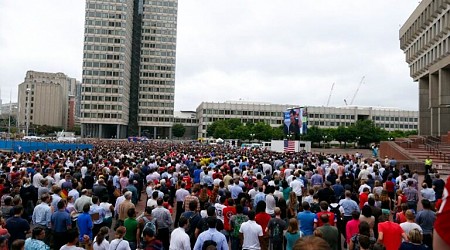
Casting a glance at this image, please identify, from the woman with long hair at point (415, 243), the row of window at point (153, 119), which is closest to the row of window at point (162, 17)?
the row of window at point (153, 119)

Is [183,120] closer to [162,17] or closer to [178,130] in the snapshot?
Answer: [178,130]

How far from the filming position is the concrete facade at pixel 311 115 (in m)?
147

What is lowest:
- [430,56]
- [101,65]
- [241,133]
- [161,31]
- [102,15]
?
[241,133]

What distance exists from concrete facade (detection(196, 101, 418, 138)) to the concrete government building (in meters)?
85.3

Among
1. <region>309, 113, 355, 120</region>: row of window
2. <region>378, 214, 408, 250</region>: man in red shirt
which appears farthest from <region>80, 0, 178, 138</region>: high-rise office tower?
<region>378, 214, 408, 250</region>: man in red shirt

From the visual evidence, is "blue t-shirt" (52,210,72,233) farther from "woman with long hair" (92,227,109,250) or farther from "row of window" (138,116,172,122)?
"row of window" (138,116,172,122)

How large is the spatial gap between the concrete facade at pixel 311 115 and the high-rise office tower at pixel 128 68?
49.5 ft

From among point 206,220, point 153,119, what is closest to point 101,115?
point 153,119

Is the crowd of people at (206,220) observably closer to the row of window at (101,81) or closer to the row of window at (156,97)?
the row of window at (101,81)

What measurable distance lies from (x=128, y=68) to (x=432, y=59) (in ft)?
349

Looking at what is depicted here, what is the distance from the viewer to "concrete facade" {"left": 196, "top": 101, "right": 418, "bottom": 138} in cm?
14662

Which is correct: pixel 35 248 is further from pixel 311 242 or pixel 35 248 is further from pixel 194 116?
pixel 194 116

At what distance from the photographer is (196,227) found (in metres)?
9.25

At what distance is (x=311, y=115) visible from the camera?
148m
